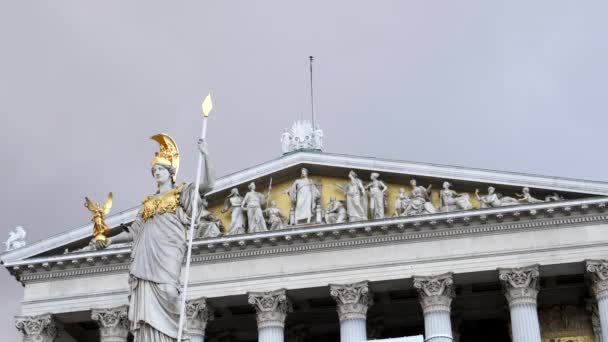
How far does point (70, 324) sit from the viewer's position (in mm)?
36219

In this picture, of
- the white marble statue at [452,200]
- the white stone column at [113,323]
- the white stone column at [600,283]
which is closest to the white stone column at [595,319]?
the white stone column at [600,283]

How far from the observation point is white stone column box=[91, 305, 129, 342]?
33906 millimetres

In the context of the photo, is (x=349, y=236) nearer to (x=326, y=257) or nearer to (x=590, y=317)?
(x=326, y=257)

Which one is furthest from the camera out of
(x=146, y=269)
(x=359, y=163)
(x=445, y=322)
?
(x=359, y=163)

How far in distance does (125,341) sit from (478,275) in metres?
11.0

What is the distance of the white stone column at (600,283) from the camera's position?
31.6m

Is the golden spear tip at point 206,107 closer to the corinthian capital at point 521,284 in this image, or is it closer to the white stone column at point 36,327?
the corinthian capital at point 521,284

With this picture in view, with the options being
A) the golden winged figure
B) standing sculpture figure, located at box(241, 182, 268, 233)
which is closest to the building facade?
standing sculpture figure, located at box(241, 182, 268, 233)

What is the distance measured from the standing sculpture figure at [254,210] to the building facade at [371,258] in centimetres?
14

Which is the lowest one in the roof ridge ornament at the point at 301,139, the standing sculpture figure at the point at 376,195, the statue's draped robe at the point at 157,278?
the statue's draped robe at the point at 157,278

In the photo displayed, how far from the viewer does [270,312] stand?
33031 mm

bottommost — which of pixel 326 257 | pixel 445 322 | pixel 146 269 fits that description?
pixel 146 269

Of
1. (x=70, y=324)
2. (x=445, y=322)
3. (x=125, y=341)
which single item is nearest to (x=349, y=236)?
(x=445, y=322)

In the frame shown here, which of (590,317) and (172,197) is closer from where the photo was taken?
(172,197)
